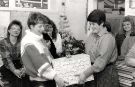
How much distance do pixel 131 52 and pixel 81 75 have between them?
49cm

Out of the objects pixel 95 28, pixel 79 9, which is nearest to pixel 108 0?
pixel 79 9

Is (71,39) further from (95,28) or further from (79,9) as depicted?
(95,28)

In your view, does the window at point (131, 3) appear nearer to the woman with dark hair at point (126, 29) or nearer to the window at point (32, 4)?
the woman with dark hair at point (126, 29)

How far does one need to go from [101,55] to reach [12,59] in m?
1.39

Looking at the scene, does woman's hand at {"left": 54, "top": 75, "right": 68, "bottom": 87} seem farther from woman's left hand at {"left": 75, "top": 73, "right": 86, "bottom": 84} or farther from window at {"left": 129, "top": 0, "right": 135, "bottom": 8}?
window at {"left": 129, "top": 0, "right": 135, "bottom": 8}

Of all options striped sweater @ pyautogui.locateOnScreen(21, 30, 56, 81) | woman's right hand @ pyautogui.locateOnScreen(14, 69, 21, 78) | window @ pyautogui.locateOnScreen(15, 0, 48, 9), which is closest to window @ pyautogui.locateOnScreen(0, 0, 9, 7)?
window @ pyautogui.locateOnScreen(15, 0, 48, 9)

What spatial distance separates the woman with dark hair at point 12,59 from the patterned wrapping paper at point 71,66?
0.96 metres

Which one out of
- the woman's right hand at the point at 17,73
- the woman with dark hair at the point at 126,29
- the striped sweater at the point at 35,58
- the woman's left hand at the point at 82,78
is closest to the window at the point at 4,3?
the woman's right hand at the point at 17,73

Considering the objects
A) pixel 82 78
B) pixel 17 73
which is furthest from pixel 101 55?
pixel 17 73

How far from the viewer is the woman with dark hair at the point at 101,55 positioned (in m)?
2.02

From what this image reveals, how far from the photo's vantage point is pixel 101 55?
6.59 feet

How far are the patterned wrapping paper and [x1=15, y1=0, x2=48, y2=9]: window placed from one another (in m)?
1.67

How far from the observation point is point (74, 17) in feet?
13.0

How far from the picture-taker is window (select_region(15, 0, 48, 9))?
137 inches
